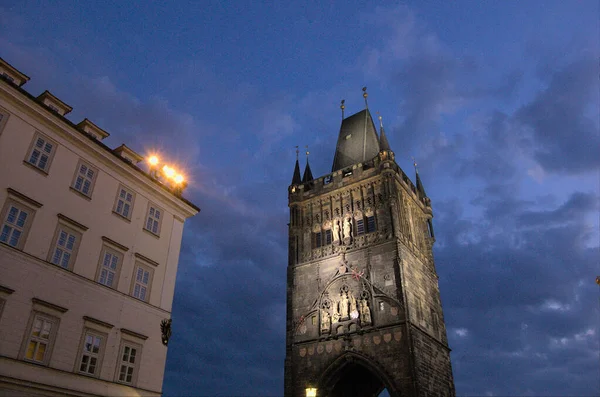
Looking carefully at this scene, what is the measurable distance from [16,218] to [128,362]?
6920mm

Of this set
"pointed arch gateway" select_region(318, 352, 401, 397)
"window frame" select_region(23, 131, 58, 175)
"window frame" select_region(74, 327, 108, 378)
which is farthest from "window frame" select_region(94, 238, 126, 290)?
"pointed arch gateway" select_region(318, 352, 401, 397)

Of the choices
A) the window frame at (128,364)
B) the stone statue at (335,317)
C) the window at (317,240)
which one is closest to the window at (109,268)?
the window frame at (128,364)

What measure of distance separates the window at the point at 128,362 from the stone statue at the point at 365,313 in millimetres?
23371

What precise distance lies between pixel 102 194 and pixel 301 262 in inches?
1077

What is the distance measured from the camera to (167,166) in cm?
2339

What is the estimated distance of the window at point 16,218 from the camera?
52.1 feet

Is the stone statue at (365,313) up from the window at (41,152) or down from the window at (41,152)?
up

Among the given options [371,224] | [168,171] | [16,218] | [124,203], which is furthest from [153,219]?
[371,224]

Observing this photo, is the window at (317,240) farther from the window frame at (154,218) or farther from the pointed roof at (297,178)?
the window frame at (154,218)

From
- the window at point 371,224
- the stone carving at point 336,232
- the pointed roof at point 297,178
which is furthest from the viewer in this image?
the pointed roof at point 297,178

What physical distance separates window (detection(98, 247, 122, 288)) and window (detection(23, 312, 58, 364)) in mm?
2685

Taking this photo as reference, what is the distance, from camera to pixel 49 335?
16062mm

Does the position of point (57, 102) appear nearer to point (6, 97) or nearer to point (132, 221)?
point (6, 97)

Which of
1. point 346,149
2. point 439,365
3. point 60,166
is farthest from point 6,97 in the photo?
point 346,149
